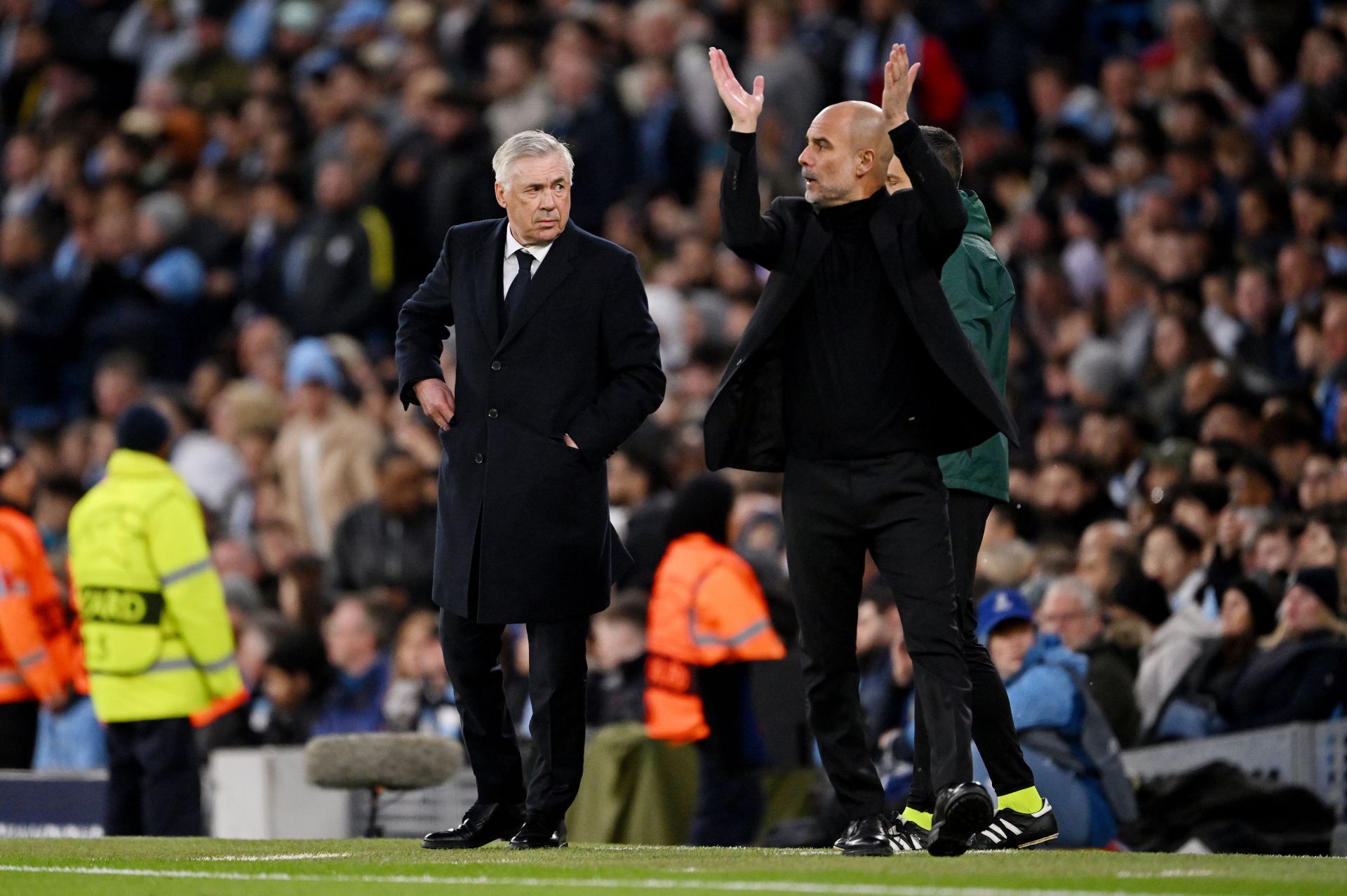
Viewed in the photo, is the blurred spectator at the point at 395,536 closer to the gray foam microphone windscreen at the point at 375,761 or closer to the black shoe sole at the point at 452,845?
the gray foam microphone windscreen at the point at 375,761

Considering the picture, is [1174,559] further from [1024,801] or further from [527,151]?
[527,151]

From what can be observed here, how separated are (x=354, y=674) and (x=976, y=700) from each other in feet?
19.5

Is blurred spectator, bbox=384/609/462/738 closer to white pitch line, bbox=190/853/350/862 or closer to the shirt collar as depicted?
white pitch line, bbox=190/853/350/862

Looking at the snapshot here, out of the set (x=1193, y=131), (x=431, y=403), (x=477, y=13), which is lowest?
(x=431, y=403)

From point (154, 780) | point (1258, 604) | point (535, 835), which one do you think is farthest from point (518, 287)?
point (1258, 604)

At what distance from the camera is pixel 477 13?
1989cm

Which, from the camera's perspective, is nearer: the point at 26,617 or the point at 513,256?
the point at 513,256

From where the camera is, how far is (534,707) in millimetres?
7555

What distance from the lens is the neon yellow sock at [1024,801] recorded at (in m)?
7.52

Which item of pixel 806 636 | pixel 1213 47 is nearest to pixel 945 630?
pixel 806 636

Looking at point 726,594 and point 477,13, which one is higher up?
point 477,13

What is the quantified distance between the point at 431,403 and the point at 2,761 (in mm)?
5177

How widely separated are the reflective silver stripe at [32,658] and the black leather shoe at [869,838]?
569cm

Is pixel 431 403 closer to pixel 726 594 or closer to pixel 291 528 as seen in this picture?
pixel 726 594
